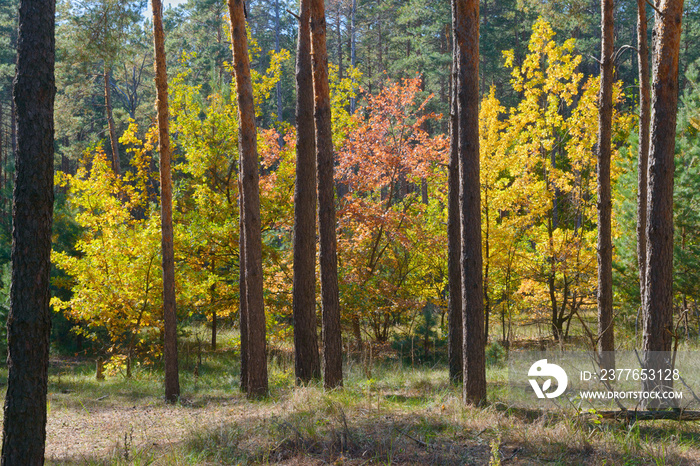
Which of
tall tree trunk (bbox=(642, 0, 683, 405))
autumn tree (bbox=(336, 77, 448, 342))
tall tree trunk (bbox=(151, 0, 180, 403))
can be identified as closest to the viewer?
tall tree trunk (bbox=(642, 0, 683, 405))

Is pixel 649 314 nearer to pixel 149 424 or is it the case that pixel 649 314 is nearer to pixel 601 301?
pixel 601 301

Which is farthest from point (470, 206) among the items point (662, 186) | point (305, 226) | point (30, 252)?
point (30, 252)

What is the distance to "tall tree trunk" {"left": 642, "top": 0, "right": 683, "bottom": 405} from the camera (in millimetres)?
6523

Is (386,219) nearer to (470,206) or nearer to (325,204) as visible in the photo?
(325,204)

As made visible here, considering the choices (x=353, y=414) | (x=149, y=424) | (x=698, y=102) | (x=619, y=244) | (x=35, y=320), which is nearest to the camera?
(x=35, y=320)

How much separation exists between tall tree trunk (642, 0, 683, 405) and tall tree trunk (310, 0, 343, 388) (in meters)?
4.50

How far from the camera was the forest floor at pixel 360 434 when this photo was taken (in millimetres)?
5199

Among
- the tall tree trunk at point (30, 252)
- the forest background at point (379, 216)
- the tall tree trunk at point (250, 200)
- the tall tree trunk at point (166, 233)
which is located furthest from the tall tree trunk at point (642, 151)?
the tall tree trunk at point (166, 233)

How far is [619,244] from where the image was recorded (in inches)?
498

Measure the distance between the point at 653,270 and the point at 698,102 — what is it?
9.79 m

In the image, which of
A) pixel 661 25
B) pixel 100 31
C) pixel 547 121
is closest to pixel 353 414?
pixel 661 25

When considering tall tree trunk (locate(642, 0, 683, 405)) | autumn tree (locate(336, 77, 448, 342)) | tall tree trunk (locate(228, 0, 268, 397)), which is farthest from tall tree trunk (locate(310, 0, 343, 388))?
tall tree trunk (locate(642, 0, 683, 405))

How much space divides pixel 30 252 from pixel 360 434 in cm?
381

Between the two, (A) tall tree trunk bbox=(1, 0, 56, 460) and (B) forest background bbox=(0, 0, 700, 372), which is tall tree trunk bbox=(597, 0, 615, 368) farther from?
(A) tall tree trunk bbox=(1, 0, 56, 460)
